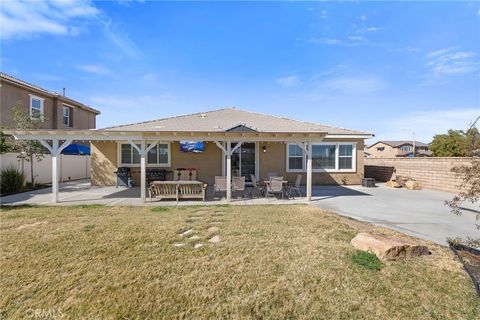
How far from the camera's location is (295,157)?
15.7 meters

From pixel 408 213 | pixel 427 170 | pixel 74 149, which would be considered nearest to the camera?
pixel 408 213

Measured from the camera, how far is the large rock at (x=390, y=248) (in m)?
4.73

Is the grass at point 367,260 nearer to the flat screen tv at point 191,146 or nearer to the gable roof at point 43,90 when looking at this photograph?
the flat screen tv at point 191,146

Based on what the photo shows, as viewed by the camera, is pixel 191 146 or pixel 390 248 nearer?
pixel 390 248

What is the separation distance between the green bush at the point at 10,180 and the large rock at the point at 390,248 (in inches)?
612

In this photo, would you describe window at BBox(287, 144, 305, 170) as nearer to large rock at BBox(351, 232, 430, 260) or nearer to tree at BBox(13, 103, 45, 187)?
large rock at BBox(351, 232, 430, 260)

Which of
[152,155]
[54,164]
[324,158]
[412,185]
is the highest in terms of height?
[152,155]

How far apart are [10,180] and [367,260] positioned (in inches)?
619

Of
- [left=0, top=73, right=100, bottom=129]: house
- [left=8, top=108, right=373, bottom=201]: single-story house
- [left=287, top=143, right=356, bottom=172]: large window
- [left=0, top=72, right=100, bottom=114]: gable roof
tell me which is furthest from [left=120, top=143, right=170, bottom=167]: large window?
[left=0, top=72, right=100, bottom=114]: gable roof

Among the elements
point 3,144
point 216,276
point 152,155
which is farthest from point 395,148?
point 3,144

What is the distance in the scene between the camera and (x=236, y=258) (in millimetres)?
4750

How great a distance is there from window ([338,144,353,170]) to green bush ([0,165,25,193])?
17.9m

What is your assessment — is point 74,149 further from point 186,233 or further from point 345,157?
point 345,157

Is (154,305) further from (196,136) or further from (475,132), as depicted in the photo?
(196,136)
